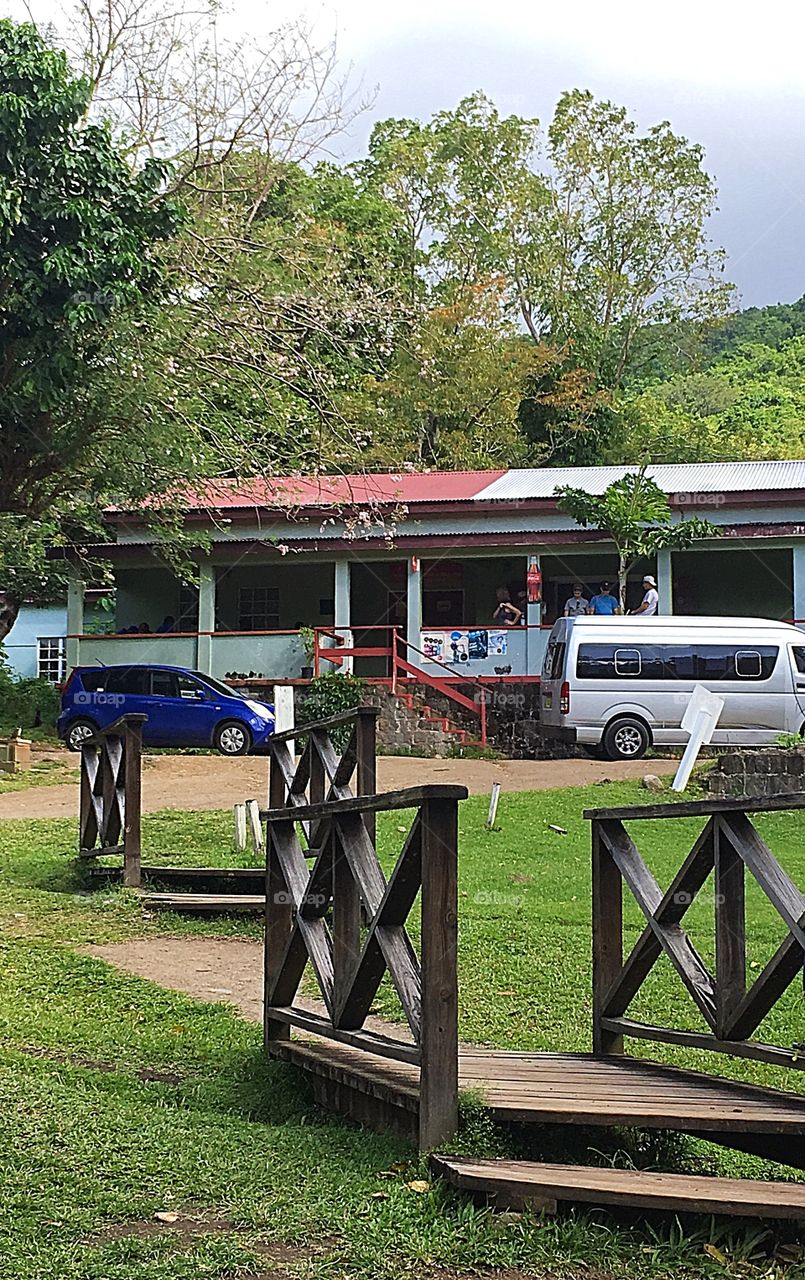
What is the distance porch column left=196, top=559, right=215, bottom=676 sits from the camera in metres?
24.2

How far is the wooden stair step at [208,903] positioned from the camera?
9820 millimetres

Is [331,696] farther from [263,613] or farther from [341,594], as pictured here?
[263,613]

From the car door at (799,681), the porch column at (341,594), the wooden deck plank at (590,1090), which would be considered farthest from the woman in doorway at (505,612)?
the wooden deck plank at (590,1090)

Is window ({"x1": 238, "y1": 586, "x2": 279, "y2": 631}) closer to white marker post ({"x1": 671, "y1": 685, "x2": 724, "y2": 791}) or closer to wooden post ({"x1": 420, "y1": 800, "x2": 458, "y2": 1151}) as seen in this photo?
white marker post ({"x1": 671, "y1": 685, "x2": 724, "y2": 791})

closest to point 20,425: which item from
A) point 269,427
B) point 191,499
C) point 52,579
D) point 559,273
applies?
point 269,427

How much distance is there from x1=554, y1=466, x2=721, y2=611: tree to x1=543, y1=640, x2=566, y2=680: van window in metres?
2.06

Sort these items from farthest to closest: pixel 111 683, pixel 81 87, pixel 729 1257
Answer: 1. pixel 111 683
2. pixel 81 87
3. pixel 729 1257

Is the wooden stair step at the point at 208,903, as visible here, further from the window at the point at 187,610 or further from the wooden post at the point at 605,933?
the window at the point at 187,610

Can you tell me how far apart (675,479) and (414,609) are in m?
5.69

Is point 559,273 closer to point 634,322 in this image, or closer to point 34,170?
point 634,322

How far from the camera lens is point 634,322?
41594 mm

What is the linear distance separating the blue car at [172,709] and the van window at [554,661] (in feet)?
13.9

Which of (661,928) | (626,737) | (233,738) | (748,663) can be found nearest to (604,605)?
(748,663)

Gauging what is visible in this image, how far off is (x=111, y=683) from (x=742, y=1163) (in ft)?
59.5
